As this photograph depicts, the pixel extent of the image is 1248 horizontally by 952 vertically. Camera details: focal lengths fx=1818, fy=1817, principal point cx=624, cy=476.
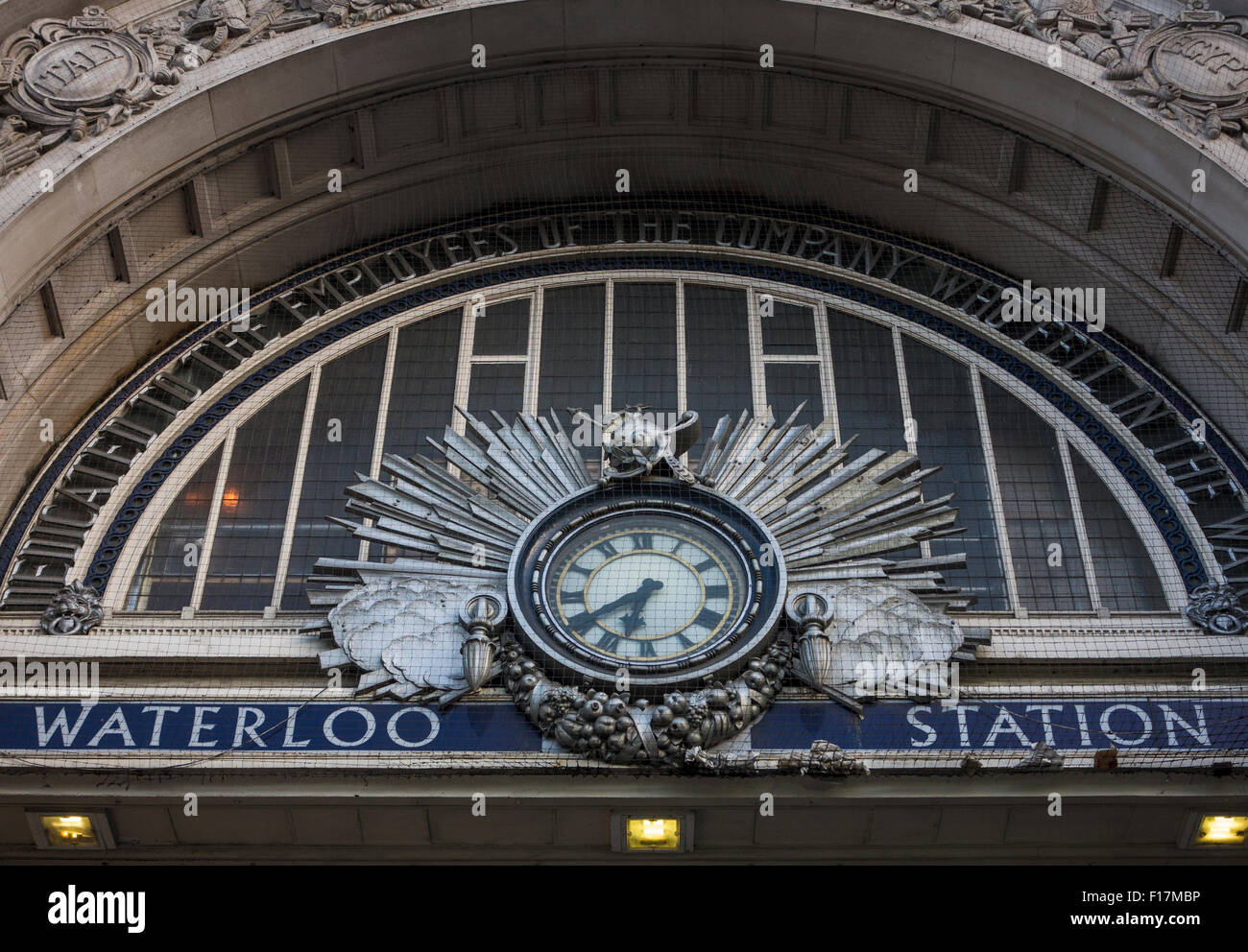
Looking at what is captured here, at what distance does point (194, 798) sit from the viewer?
12.7m

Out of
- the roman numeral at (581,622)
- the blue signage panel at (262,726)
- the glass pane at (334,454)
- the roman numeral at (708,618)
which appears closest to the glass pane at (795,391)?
the roman numeral at (708,618)

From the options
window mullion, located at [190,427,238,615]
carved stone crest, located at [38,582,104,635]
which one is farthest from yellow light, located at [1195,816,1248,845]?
carved stone crest, located at [38,582,104,635]

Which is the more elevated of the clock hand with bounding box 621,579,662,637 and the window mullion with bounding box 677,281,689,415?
the window mullion with bounding box 677,281,689,415

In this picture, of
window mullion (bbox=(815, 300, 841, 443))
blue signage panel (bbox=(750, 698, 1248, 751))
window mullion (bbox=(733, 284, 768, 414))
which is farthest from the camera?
window mullion (bbox=(733, 284, 768, 414))

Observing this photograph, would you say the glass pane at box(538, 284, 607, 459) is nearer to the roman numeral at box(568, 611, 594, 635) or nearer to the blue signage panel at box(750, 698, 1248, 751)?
the roman numeral at box(568, 611, 594, 635)

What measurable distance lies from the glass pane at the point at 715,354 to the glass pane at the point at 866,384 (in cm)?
86

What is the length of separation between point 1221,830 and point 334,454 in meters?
8.14

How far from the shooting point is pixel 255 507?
1590cm

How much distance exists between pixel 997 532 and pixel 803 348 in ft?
9.24

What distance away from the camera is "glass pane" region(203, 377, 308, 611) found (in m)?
15.2

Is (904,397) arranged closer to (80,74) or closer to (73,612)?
(73,612)

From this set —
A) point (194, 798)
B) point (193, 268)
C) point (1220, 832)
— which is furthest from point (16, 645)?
point (1220, 832)

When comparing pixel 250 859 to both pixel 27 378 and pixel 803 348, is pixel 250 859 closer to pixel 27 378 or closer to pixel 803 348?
pixel 27 378

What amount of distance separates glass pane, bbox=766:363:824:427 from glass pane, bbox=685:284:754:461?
0.23 meters
